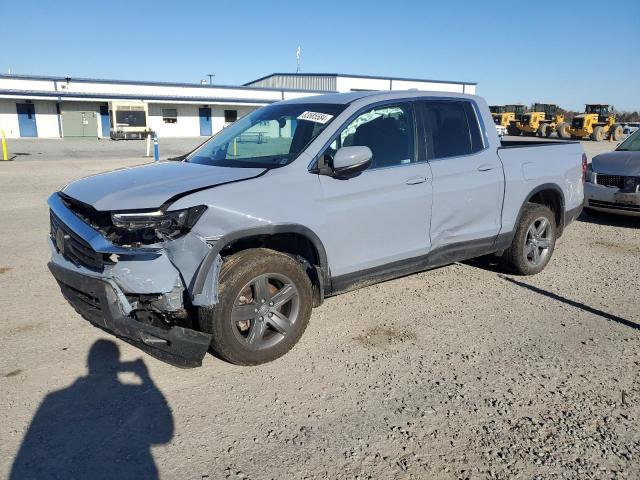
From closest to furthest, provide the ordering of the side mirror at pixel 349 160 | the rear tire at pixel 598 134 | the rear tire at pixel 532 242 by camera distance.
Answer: the side mirror at pixel 349 160 → the rear tire at pixel 532 242 → the rear tire at pixel 598 134

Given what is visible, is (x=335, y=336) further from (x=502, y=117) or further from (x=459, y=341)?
(x=502, y=117)

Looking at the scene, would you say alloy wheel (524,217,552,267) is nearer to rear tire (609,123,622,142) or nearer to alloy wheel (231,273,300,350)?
alloy wheel (231,273,300,350)

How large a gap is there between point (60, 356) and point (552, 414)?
3391 millimetres

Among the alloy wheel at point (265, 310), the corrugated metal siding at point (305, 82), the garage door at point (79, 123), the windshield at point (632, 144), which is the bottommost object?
the alloy wheel at point (265, 310)

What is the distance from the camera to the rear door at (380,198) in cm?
394

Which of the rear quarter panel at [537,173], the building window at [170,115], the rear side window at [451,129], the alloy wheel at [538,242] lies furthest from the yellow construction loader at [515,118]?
the rear side window at [451,129]

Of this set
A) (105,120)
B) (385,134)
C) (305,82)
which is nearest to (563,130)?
(305,82)

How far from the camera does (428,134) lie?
15.1ft

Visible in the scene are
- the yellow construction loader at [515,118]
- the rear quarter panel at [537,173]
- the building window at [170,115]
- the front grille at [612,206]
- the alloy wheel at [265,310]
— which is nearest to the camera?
the alloy wheel at [265,310]

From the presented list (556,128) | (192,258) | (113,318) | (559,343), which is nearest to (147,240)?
(192,258)

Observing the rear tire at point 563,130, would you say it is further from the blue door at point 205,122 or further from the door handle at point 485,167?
the door handle at point 485,167

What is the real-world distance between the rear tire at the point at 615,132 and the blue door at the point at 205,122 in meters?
32.1

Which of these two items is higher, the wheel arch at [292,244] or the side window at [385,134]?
the side window at [385,134]

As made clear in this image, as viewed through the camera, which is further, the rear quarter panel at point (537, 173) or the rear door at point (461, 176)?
the rear quarter panel at point (537, 173)
